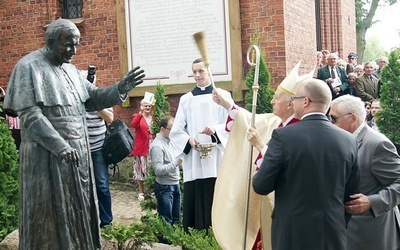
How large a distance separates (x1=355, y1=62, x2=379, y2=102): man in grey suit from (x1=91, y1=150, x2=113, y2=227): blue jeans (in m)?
5.60

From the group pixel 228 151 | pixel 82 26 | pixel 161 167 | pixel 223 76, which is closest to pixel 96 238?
pixel 228 151

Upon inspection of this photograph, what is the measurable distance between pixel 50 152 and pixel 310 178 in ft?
5.96

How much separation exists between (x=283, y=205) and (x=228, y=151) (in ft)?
5.06

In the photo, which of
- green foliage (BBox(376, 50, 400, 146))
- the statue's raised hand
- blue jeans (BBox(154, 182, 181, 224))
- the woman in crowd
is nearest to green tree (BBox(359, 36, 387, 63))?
the woman in crowd

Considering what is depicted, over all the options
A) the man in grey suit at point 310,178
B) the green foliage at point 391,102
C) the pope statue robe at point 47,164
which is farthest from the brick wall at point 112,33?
the man in grey suit at point 310,178

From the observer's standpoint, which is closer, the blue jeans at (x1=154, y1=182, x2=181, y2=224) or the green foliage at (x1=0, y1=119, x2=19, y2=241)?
the green foliage at (x1=0, y1=119, x2=19, y2=241)

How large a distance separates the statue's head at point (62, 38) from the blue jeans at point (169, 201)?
333cm

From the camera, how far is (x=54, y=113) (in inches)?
162

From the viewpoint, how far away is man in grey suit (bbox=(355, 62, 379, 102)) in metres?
10.7

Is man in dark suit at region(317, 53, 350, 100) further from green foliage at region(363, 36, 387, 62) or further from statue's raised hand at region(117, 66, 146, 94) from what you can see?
green foliage at region(363, 36, 387, 62)

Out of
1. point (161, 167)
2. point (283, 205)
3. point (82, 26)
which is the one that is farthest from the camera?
point (82, 26)

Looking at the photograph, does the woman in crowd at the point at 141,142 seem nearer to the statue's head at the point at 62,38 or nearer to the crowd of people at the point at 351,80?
the crowd of people at the point at 351,80

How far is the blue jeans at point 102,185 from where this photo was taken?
22.9ft

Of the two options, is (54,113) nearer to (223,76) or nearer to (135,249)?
(135,249)
